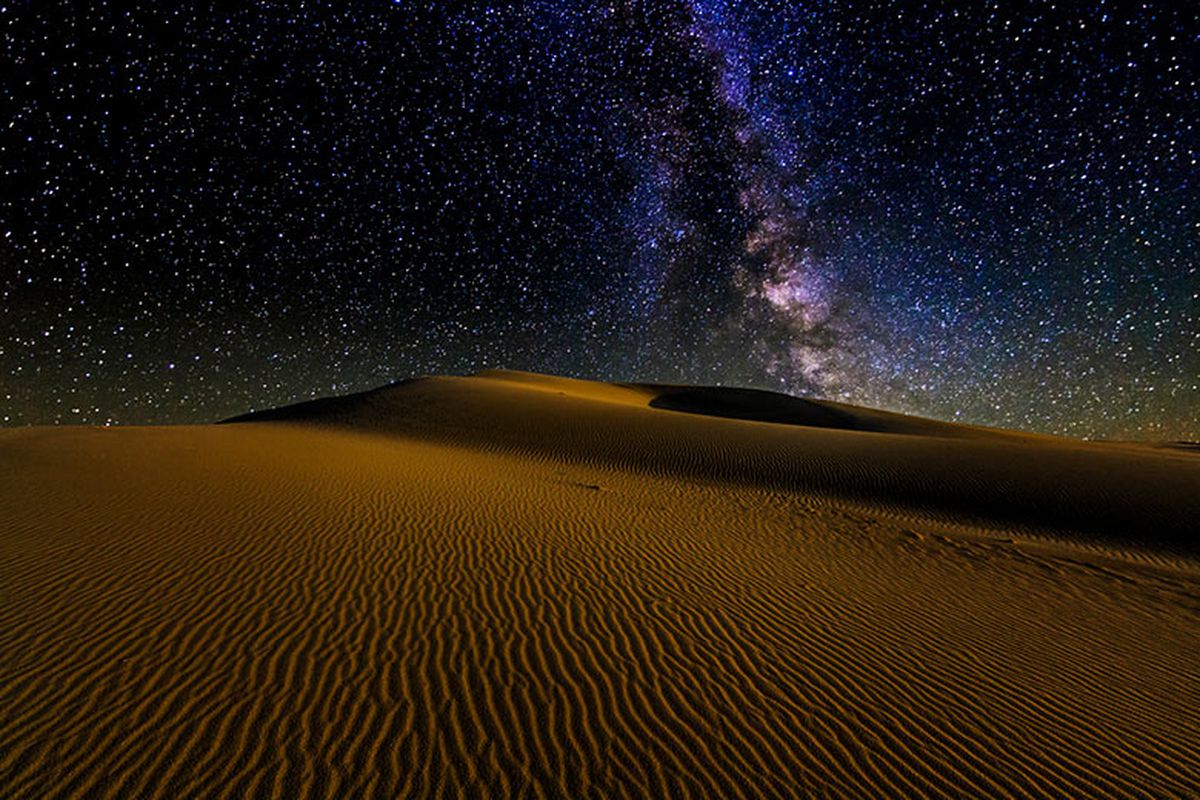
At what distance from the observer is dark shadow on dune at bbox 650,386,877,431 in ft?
114

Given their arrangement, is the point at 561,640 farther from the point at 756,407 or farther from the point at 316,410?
the point at 756,407

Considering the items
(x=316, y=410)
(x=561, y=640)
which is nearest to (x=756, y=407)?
(x=316, y=410)

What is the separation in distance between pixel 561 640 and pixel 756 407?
3690 cm

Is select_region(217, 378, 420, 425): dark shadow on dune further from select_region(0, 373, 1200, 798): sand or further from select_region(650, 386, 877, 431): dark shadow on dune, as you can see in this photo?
select_region(650, 386, 877, 431): dark shadow on dune

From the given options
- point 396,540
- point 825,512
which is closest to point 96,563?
point 396,540

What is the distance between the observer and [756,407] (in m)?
39.6

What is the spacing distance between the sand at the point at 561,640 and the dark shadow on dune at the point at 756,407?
22.0 metres

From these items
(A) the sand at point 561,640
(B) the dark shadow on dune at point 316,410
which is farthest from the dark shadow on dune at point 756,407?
(A) the sand at point 561,640

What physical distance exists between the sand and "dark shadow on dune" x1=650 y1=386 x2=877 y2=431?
2201cm

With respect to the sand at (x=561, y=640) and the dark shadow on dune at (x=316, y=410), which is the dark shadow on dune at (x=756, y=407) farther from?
the sand at (x=561, y=640)

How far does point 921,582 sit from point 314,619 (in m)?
8.09

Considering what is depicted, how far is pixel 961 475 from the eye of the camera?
15.4 metres

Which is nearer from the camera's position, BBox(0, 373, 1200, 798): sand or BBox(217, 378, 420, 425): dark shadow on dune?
BBox(0, 373, 1200, 798): sand

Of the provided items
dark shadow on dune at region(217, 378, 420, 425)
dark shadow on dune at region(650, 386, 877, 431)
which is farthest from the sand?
dark shadow on dune at region(650, 386, 877, 431)
